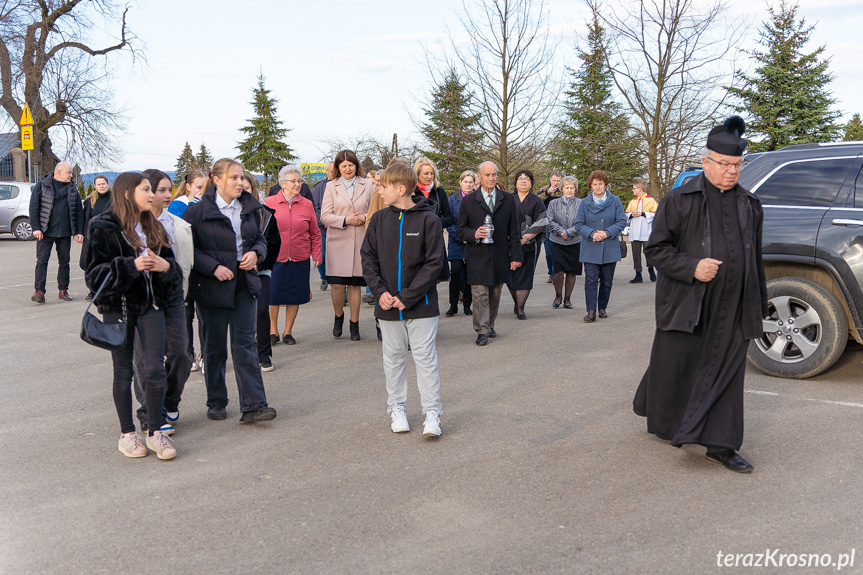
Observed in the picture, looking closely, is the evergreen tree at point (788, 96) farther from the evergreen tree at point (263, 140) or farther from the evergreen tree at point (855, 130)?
the evergreen tree at point (263, 140)

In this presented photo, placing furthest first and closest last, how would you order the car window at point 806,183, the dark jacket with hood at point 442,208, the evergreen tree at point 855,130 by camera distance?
the evergreen tree at point 855,130, the dark jacket with hood at point 442,208, the car window at point 806,183

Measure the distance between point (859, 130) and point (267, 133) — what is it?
45784 millimetres

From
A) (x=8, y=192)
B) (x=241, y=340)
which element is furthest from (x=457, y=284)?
A: (x=8, y=192)

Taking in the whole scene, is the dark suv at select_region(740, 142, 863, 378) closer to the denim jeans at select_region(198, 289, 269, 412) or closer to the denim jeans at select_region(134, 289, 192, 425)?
the denim jeans at select_region(198, 289, 269, 412)

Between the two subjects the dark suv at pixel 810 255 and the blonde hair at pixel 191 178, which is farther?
the blonde hair at pixel 191 178

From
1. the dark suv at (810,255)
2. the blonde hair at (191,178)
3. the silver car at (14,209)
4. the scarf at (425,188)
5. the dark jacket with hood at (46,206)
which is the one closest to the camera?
the dark suv at (810,255)

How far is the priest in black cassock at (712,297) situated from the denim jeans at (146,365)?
3.13 meters

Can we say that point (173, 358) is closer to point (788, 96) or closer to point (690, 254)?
point (690, 254)

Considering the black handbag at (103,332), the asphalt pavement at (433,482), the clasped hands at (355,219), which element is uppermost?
the clasped hands at (355,219)

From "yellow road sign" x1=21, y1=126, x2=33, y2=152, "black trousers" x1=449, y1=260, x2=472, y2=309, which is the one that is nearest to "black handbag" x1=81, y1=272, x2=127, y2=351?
"black trousers" x1=449, y1=260, x2=472, y2=309

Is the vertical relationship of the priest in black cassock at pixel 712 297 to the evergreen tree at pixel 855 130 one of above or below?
below

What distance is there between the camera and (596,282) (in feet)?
33.1

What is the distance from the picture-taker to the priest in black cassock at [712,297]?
4.54 metres

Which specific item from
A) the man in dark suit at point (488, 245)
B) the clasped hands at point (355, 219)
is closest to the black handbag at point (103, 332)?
the clasped hands at point (355, 219)
